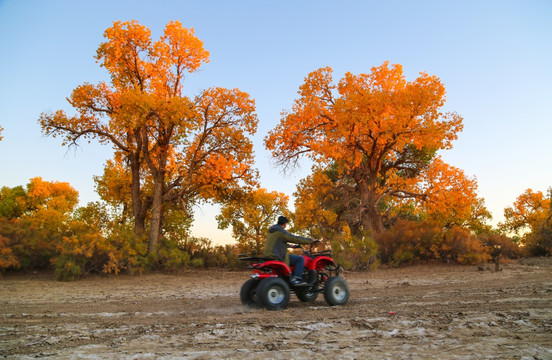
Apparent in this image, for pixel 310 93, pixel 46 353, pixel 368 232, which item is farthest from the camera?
pixel 310 93

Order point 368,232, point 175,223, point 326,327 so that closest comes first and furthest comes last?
point 326,327 → point 368,232 → point 175,223

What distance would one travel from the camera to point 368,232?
1972 cm

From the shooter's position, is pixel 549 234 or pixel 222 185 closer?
pixel 222 185

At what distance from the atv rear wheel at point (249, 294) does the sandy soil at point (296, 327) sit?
19cm

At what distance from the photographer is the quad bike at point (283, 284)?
7660 mm

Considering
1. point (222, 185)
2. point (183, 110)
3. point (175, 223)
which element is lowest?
point (175, 223)

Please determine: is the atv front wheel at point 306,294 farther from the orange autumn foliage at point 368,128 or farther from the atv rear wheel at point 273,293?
the orange autumn foliage at point 368,128

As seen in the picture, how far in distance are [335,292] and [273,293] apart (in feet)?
4.59

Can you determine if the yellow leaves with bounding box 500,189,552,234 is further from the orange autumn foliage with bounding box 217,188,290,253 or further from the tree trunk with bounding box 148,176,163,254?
the tree trunk with bounding box 148,176,163,254

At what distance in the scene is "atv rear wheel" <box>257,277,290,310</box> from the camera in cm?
756

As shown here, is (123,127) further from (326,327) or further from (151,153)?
(326,327)

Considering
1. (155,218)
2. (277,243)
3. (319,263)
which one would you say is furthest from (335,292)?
(155,218)

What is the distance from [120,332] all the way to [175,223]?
1941 cm

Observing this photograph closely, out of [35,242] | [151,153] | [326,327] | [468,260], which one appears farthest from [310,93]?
[326,327]
